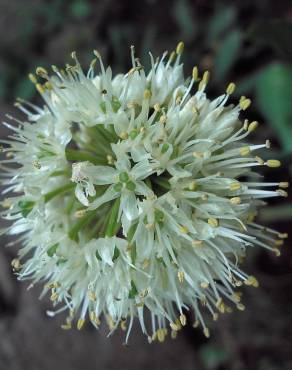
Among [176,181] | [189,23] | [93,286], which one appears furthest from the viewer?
[189,23]

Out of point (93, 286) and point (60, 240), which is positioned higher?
point (60, 240)

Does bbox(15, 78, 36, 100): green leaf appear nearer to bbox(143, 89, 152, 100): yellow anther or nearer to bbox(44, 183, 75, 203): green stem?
bbox(44, 183, 75, 203): green stem

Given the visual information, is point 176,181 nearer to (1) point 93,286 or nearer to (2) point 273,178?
(1) point 93,286

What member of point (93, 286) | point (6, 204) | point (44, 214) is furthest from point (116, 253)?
point (6, 204)

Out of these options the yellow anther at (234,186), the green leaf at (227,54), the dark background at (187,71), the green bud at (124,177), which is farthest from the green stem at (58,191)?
the green leaf at (227,54)

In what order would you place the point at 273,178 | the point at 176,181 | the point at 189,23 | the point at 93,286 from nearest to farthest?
the point at 176,181 → the point at 93,286 → the point at 273,178 → the point at 189,23

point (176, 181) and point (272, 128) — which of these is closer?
point (176, 181)
